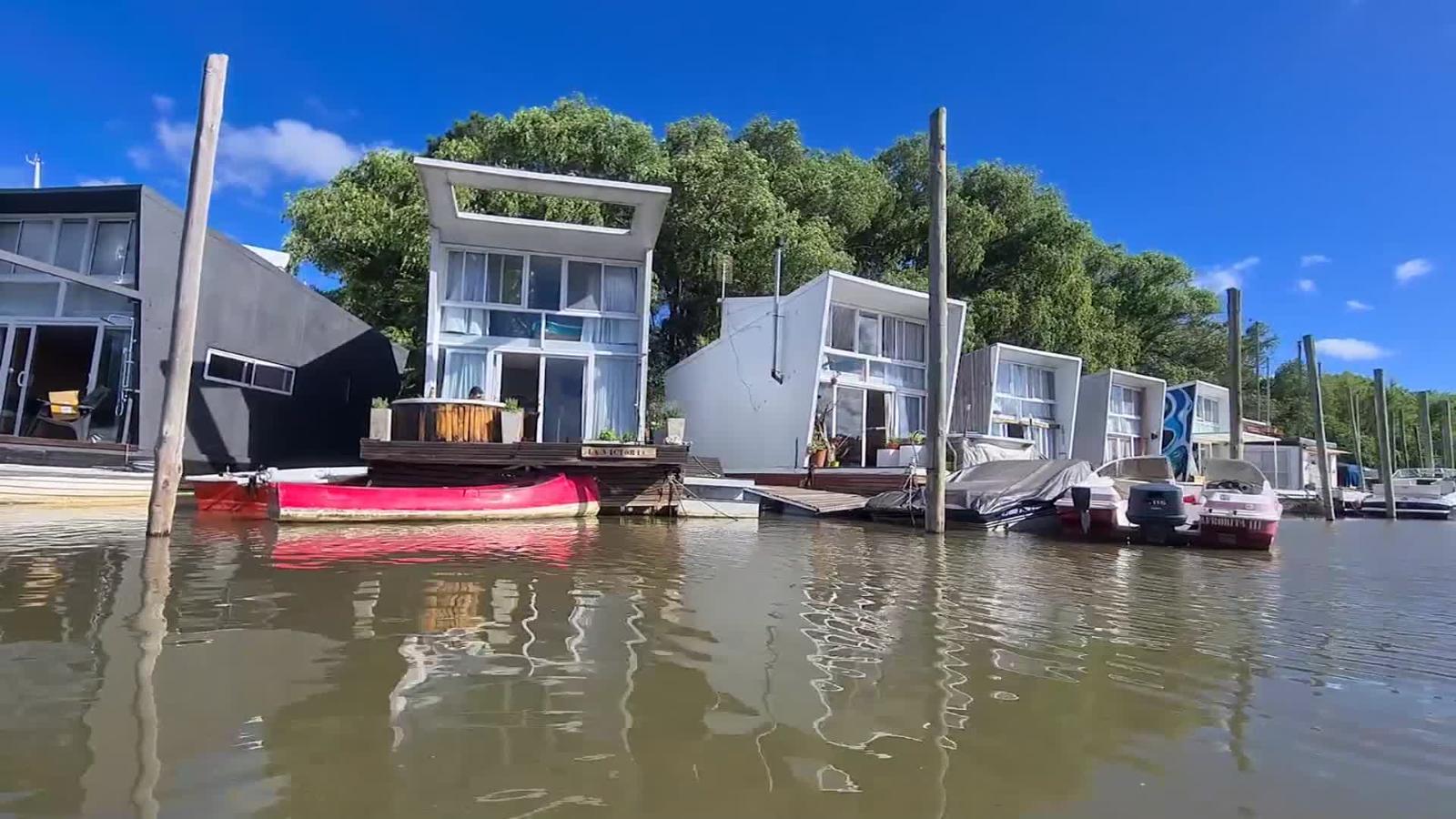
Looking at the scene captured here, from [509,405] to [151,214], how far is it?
7.21 m

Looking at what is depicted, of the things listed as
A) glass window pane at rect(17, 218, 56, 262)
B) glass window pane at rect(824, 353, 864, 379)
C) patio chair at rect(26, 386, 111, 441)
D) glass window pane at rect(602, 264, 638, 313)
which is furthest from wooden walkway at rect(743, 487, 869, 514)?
glass window pane at rect(17, 218, 56, 262)

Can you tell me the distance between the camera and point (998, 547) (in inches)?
Answer: 433

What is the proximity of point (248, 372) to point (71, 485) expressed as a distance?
445 centimetres

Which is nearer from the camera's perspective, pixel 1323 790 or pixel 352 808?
pixel 352 808

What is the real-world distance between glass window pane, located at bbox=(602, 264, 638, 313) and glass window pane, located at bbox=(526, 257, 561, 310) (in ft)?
3.31

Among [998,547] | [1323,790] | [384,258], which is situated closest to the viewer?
[1323,790]

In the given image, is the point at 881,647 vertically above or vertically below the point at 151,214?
below

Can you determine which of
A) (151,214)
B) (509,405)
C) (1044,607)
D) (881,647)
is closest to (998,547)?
(1044,607)

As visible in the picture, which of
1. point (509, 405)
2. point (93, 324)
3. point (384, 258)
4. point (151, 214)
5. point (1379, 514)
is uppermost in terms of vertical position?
point (384, 258)

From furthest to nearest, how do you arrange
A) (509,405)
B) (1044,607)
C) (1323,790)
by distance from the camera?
(509,405) → (1044,607) → (1323,790)

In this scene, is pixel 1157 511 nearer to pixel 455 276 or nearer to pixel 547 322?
pixel 547 322

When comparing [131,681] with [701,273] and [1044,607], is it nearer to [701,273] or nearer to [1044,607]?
[1044,607]

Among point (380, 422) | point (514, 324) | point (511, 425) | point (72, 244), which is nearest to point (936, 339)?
point (511, 425)

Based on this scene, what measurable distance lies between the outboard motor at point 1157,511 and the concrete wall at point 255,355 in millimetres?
16185
